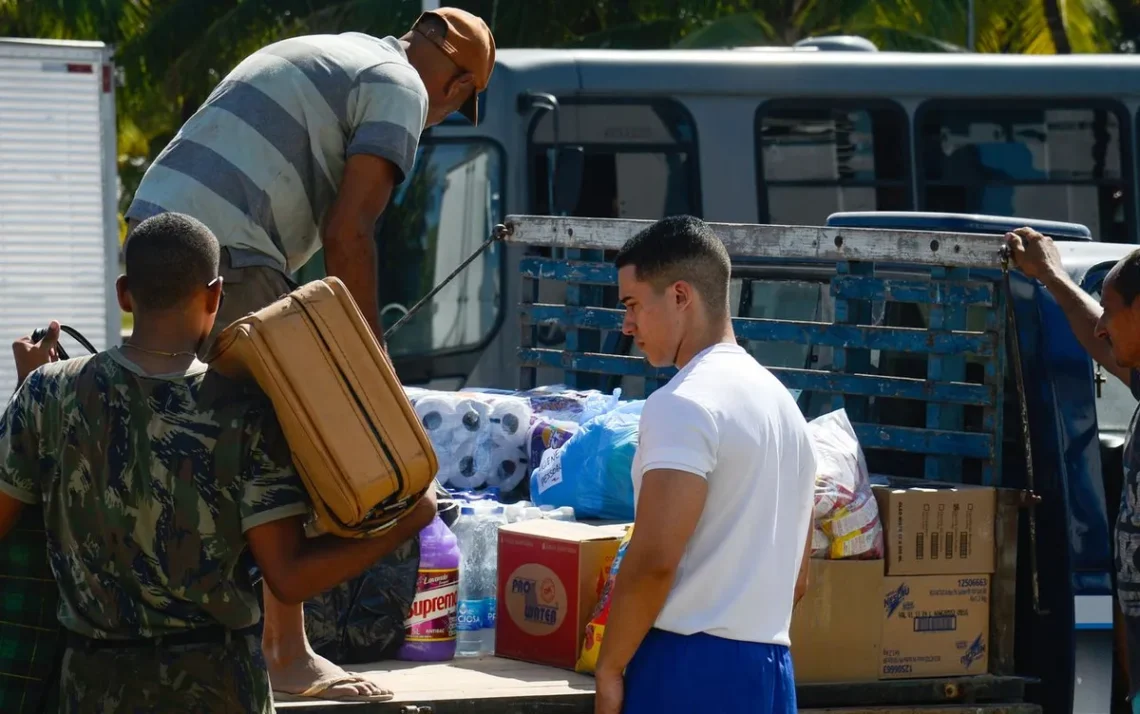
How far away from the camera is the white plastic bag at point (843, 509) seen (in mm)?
4305

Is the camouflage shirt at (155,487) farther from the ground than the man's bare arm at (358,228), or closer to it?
closer to it

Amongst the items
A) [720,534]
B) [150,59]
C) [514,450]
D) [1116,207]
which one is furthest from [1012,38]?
[720,534]

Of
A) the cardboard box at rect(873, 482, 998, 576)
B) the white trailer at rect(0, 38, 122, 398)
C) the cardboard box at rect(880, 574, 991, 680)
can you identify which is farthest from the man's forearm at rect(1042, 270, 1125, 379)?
the white trailer at rect(0, 38, 122, 398)

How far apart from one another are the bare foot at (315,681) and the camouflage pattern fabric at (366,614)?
0.81ft

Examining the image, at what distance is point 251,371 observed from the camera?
9.25ft

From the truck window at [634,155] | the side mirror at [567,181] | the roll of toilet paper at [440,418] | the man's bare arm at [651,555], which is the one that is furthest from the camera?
the truck window at [634,155]

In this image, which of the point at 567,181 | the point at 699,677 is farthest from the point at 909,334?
the point at 567,181

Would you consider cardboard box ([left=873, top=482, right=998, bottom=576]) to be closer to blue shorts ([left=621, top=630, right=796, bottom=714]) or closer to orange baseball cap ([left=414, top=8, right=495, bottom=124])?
blue shorts ([left=621, top=630, right=796, bottom=714])

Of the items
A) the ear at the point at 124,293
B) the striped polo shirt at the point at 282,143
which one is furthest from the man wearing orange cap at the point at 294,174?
the ear at the point at 124,293

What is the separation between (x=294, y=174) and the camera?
4.00 metres

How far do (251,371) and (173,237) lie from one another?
11.4 inches

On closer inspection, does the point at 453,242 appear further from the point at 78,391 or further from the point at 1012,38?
the point at 1012,38

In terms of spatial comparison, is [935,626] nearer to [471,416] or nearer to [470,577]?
[470,577]

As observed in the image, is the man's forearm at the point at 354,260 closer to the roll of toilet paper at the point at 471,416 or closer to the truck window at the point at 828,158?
the roll of toilet paper at the point at 471,416
